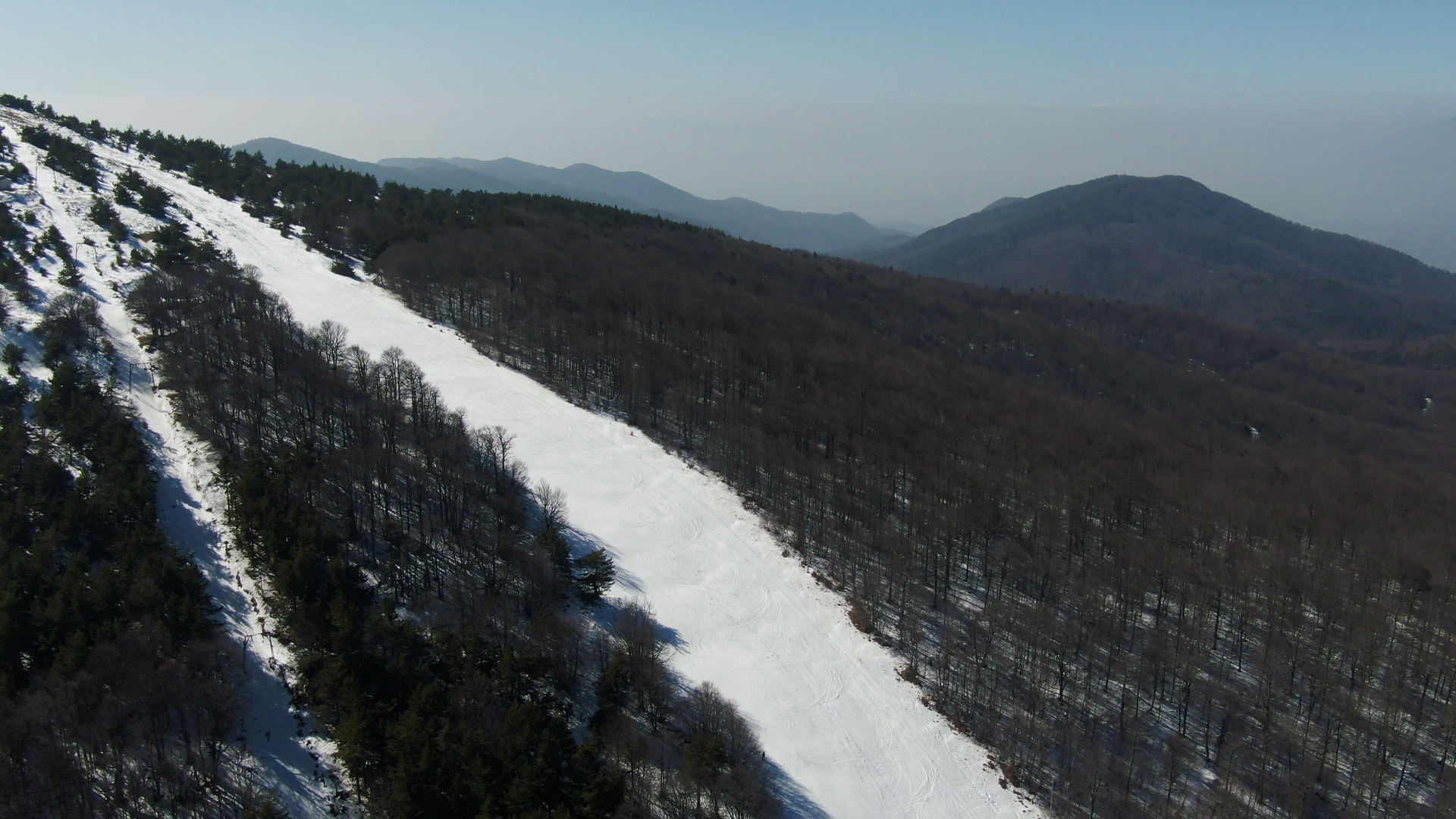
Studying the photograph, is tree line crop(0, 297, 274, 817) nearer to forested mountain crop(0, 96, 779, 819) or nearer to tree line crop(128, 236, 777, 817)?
forested mountain crop(0, 96, 779, 819)

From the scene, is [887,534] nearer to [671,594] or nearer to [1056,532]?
[1056,532]

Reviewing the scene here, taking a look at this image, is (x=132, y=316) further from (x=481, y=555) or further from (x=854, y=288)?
(x=854, y=288)

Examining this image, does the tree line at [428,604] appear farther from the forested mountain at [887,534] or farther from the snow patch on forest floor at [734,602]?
the snow patch on forest floor at [734,602]

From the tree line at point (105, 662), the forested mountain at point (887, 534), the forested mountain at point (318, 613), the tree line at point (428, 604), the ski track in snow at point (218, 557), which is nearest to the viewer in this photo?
the tree line at point (105, 662)

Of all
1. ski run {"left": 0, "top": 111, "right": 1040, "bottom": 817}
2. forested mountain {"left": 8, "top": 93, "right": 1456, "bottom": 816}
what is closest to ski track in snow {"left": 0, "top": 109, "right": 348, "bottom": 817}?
ski run {"left": 0, "top": 111, "right": 1040, "bottom": 817}

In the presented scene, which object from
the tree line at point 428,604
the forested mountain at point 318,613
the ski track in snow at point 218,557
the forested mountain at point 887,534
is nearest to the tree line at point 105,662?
the forested mountain at point 318,613
